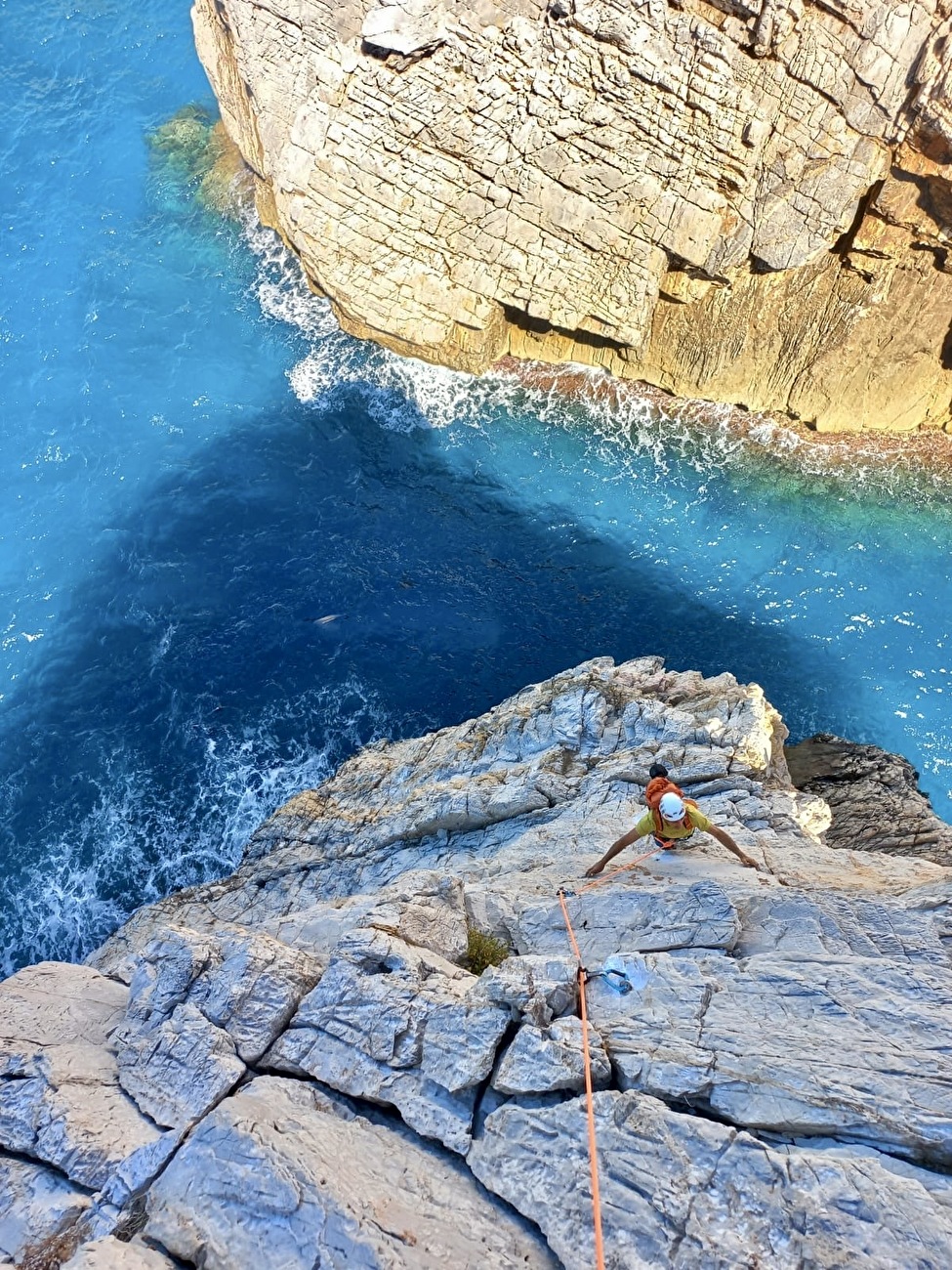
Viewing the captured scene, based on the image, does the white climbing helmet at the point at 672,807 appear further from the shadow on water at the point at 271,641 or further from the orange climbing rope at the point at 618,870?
the shadow on water at the point at 271,641

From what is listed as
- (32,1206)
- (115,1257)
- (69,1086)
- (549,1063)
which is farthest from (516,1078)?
(69,1086)

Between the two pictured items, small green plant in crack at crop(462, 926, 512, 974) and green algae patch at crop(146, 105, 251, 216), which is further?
green algae patch at crop(146, 105, 251, 216)

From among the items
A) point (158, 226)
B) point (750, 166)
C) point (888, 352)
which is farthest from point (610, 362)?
point (158, 226)

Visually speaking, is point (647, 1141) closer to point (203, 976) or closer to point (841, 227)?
point (203, 976)

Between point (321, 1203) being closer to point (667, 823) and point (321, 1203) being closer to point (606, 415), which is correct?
point (667, 823)

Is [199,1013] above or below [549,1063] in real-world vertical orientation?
below

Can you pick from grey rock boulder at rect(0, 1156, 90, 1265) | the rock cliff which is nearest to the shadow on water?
the rock cliff

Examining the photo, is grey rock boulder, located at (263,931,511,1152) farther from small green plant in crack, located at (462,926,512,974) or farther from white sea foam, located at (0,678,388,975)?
white sea foam, located at (0,678,388,975)

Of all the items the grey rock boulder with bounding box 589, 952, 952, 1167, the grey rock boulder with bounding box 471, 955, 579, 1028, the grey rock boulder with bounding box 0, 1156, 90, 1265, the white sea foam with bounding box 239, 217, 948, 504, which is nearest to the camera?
the grey rock boulder with bounding box 589, 952, 952, 1167
